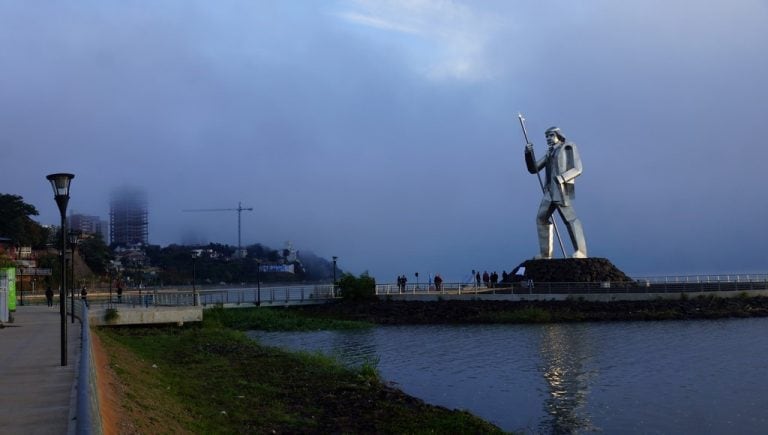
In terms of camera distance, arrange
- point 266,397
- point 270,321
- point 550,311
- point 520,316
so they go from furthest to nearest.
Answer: point 550,311 < point 270,321 < point 520,316 < point 266,397

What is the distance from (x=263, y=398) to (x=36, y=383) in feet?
13.5

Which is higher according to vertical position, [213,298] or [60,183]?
[60,183]

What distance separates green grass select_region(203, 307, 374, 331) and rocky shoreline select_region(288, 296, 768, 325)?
2.31m

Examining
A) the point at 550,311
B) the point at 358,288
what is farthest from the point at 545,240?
the point at 358,288

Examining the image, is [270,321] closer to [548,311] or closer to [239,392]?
[548,311]

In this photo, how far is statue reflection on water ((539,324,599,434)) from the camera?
44.3 ft

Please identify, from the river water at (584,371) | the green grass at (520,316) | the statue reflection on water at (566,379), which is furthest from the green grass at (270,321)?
the statue reflection on water at (566,379)

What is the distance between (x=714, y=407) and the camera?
14.8 m

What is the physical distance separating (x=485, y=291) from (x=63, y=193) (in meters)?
35.0

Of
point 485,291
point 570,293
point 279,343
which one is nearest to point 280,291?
point 485,291

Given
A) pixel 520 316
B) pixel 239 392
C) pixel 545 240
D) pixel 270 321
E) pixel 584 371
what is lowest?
pixel 584 371

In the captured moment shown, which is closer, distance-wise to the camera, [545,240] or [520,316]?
[520,316]

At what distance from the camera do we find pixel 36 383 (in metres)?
11.8

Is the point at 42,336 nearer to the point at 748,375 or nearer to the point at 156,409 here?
the point at 156,409
